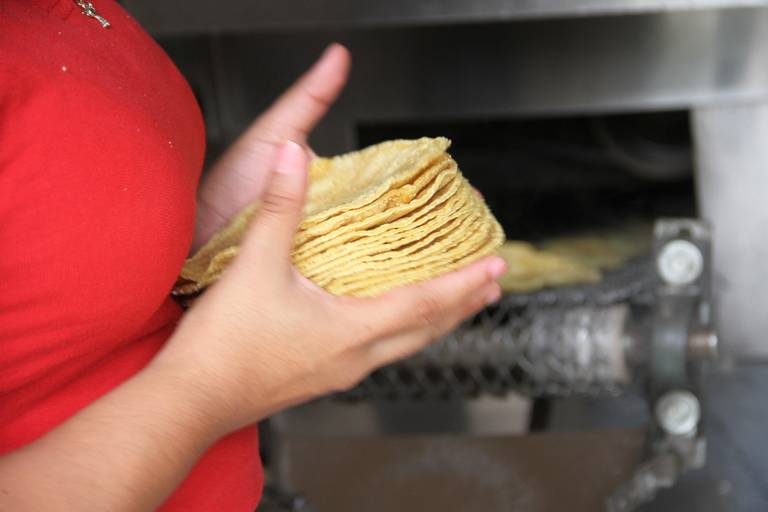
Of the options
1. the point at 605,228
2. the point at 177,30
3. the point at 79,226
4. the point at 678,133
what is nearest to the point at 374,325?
the point at 79,226

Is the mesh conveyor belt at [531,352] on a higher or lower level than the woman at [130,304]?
lower

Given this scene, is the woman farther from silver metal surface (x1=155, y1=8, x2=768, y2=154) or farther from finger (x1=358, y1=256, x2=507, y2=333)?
silver metal surface (x1=155, y1=8, x2=768, y2=154)

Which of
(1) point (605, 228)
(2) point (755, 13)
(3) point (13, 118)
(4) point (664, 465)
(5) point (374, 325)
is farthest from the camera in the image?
(1) point (605, 228)

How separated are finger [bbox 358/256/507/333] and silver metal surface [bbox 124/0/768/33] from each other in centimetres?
45

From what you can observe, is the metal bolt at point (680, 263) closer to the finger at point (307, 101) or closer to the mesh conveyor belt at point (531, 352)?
the mesh conveyor belt at point (531, 352)

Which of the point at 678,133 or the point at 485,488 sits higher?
the point at 678,133

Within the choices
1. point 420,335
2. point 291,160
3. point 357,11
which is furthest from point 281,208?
point 357,11

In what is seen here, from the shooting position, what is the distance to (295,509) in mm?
939

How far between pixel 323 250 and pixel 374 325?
0.16 feet

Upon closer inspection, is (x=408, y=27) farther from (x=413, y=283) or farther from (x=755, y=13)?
(x=413, y=283)

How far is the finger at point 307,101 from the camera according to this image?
0.65 m

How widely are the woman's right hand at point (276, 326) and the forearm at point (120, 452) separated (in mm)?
12

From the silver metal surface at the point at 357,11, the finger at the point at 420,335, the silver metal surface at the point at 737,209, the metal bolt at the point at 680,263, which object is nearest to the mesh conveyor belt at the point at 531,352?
the metal bolt at the point at 680,263

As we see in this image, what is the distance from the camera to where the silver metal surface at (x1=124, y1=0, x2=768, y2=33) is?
926 mm
